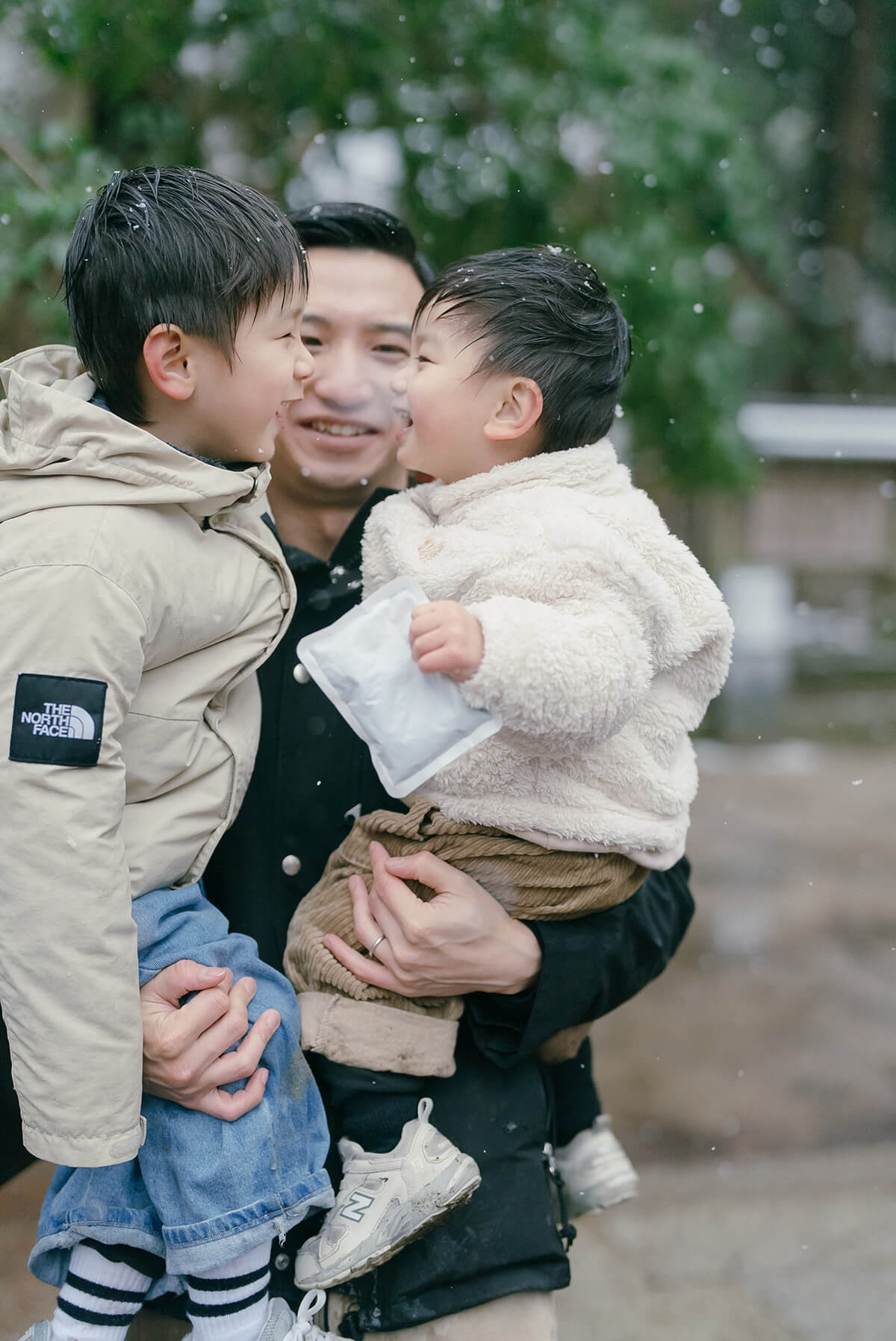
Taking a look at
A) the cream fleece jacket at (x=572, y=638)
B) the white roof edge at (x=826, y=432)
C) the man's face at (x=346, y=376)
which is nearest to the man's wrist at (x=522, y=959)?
the cream fleece jacket at (x=572, y=638)

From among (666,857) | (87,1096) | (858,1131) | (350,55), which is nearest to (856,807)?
(858,1131)

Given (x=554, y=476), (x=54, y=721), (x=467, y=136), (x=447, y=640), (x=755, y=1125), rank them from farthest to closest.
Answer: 1. (x=755, y=1125)
2. (x=467, y=136)
3. (x=554, y=476)
4. (x=447, y=640)
5. (x=54, y=721)

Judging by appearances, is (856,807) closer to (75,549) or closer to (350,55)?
(350,55)

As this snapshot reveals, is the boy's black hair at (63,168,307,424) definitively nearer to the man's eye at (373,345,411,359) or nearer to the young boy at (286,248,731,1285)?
the young boy at (286,248,731,1285)

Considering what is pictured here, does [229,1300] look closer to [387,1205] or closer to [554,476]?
[387,1205]

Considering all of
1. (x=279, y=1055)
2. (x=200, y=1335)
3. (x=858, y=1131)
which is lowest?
(x=858, y=1131)

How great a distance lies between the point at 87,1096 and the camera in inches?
48.6

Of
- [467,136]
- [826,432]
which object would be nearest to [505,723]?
[467,136]

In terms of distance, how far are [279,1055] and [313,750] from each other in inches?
17.5

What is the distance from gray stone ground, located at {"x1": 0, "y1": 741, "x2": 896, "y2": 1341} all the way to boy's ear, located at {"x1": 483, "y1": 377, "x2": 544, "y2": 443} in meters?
1.25

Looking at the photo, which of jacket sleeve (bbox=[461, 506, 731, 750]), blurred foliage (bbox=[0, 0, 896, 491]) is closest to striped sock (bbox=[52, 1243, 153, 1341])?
jacket sleeve (bbox=[461, 506, 731, 750])

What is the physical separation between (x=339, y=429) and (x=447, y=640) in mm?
687

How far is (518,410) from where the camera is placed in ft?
5.07

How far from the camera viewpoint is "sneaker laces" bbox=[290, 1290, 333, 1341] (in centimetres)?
140
